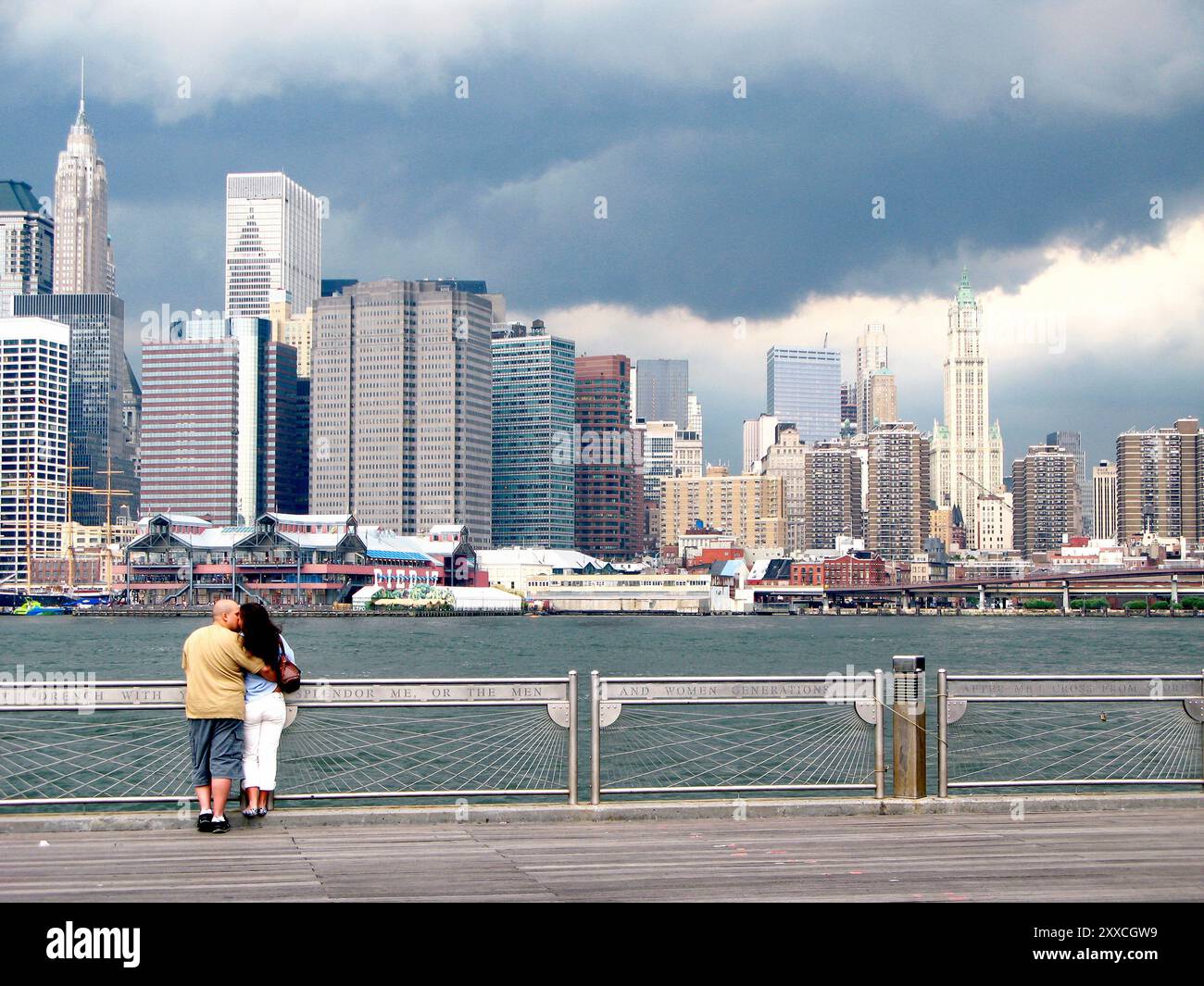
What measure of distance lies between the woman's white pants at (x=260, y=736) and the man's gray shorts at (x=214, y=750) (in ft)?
0.50

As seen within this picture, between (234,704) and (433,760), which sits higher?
(234,704)

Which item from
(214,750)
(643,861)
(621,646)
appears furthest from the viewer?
(621,646)

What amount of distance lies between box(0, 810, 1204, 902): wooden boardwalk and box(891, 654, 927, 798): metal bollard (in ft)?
1.60

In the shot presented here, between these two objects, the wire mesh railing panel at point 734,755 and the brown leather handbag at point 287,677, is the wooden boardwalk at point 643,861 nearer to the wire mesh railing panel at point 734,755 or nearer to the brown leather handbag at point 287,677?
the brown leather handbag at point 287,677

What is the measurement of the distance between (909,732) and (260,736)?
5505 mm

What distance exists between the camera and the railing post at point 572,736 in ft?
40.2

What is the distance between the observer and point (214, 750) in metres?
11.6

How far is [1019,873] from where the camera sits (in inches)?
378

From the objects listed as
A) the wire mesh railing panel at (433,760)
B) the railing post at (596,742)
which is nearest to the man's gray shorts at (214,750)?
the railing post at (596,742)

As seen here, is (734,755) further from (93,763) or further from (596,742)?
(596,742)

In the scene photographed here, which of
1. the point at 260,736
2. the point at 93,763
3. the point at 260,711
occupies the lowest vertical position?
the point at 93,763

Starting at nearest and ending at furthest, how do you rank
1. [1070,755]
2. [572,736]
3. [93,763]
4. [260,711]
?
[260,711] < [572,736] < [1070,755] < [93,763]

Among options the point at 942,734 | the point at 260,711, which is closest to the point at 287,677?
the point at 260,711
